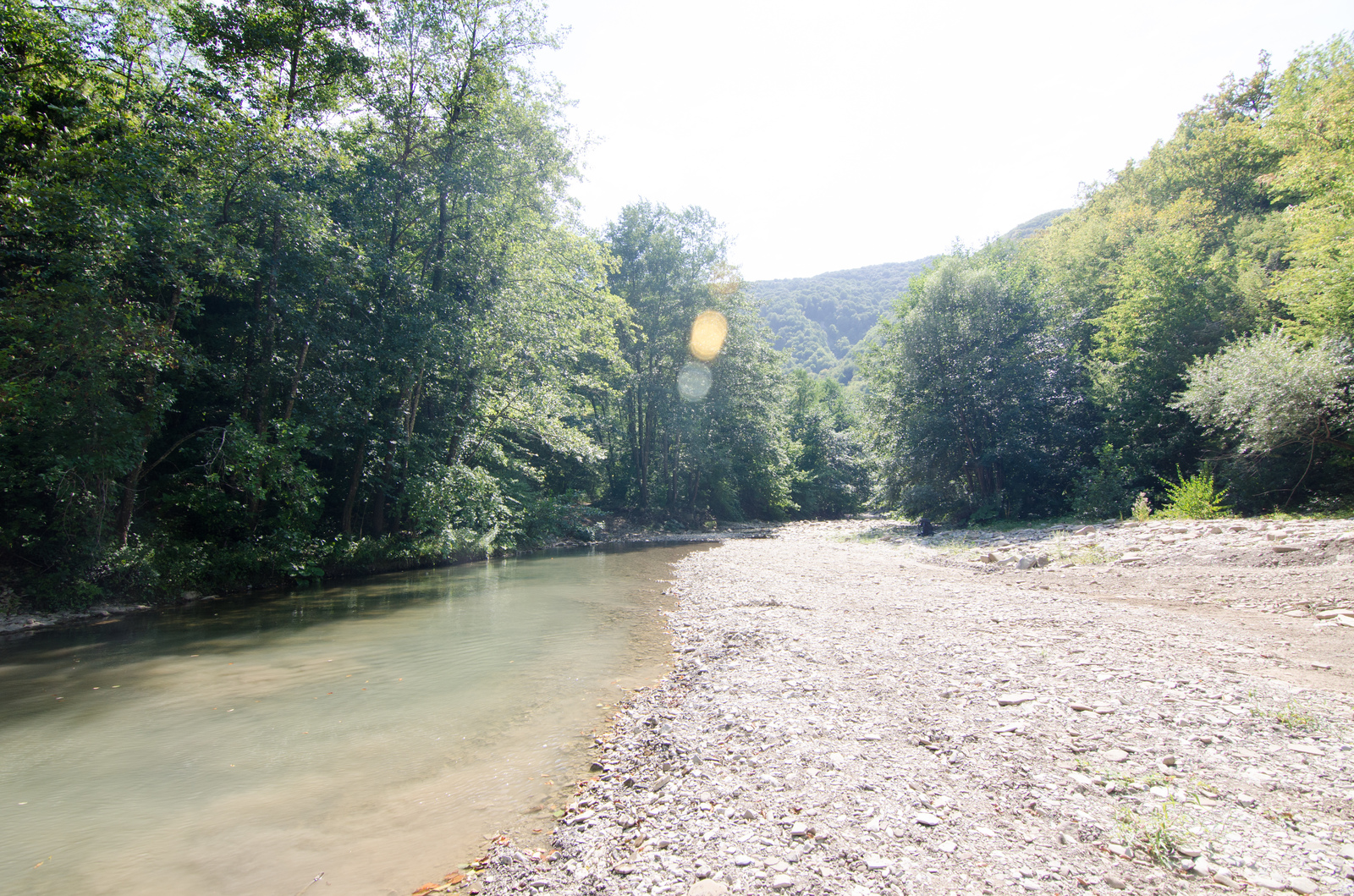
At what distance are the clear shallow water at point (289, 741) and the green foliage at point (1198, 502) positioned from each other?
1627cm

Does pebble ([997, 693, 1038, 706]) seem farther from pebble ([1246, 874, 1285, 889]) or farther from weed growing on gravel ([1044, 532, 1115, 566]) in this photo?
weed growing on gravel ([1044, 532, 1115, 566])

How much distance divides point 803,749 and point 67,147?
1568cm

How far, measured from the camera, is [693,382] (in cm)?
3161

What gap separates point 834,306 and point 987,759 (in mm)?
158204

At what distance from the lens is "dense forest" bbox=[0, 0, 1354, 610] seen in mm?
10492

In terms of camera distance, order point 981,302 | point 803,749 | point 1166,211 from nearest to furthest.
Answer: point 803,749
point 981,302
point 1166,211

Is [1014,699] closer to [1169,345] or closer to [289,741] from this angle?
[289,741]

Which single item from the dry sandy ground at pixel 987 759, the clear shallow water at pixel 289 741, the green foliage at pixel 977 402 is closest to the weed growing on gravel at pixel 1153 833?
the dry sandy ground at pixel 987 759

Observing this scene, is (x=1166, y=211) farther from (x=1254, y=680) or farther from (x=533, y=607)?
(x=533, y=607)

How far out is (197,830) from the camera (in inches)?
155

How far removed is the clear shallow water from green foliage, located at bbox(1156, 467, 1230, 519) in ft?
53.4

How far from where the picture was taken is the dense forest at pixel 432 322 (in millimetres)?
10492

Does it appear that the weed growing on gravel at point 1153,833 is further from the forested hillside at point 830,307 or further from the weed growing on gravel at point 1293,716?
the forested hillside at point 830,307

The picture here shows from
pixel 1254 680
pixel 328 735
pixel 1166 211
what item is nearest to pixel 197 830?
pixel 328 735
